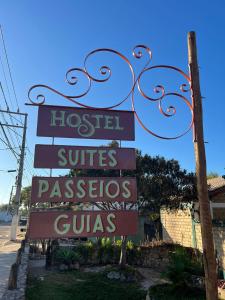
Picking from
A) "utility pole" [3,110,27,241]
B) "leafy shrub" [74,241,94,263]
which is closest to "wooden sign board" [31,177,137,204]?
"leafy shrub" [74,241,94,263]

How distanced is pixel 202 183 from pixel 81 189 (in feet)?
5.96

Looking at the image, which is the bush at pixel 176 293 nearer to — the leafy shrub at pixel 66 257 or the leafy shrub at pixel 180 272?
the leafy shrub at pixel 180 272

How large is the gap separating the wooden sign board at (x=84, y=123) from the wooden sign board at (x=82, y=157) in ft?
0.72

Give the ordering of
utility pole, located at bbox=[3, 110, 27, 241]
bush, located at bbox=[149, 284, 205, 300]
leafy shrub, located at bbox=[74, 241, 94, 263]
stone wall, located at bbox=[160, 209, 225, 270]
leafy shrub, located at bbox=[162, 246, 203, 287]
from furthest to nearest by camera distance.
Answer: utility pole, located at bbox=[3, 110, 27, 241] < leafy shrub, located at bbox=[74, 241, 94, 263] < stone wall, located at bbox=[160, 209, 225, 270] < leafy shrub, located at bbox=[162, 246, 203, 287] < bush, located at bbox=[149, 284, 205, 300]

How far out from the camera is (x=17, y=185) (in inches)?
1094

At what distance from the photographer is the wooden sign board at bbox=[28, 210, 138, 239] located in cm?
405

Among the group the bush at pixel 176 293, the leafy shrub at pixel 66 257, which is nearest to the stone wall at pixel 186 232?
the bush at pixel 176 293

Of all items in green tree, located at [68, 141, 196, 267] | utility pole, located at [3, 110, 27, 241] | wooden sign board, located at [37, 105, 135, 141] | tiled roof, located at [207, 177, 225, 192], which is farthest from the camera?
utility pole, located at [3, 110, 27, 241]

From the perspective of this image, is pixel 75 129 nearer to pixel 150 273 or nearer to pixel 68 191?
pixel 68 191

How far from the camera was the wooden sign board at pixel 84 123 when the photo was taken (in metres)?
4.48

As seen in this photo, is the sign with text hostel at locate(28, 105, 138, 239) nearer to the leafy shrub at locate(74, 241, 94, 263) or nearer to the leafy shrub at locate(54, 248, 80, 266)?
the leafy shrub at locate(54, 248, 80, 266)

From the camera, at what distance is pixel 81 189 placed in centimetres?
426

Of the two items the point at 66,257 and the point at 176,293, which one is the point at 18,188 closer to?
the point at 66,257

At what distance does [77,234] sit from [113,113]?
1.93m
